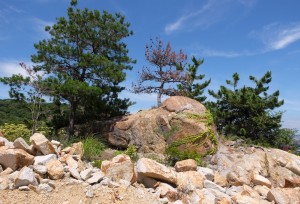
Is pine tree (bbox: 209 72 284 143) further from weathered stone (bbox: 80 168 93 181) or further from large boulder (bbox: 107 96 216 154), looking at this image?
weathered stone (bbox: 80 168 93 181)

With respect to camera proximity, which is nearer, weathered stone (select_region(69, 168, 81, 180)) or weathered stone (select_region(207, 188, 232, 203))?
weathered stone (select_region(69, 168, 81, 180))

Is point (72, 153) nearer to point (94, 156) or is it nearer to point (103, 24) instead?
point (94, 156)

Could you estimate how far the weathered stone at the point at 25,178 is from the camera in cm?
541

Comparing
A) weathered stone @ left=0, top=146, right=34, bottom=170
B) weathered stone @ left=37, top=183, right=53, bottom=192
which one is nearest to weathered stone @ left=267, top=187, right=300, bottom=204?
weathered stone @ left=37, top=183, right=53, bottom=192

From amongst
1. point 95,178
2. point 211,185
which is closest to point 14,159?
point 95,178

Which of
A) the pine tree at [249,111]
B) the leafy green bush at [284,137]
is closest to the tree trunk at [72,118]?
the pine tree at [249,111]

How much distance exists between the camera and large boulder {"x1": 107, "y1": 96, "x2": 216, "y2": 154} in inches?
396

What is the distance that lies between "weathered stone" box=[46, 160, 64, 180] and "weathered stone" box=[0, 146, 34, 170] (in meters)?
0.44

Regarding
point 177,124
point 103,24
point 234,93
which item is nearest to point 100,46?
point 103,24

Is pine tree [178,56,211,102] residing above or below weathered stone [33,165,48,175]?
above

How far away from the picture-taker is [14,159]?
5984 millimetres

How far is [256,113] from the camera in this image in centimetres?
1366

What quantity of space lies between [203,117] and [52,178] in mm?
6101

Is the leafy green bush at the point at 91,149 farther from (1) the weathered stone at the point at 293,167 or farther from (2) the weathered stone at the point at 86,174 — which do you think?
(1) the weathered stone at the point at 293,167
